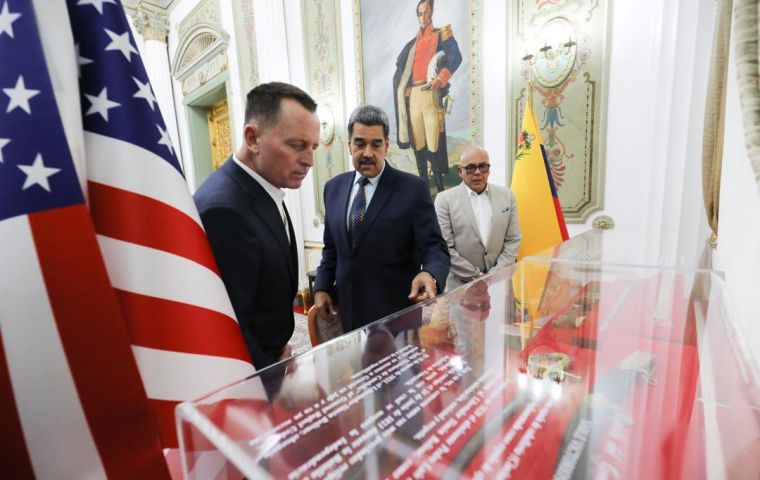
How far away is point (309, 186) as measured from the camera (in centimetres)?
502

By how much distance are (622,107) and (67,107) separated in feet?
9.41

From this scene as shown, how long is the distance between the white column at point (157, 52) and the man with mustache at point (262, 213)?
6.57 meters

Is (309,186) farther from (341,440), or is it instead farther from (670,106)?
(341,440)

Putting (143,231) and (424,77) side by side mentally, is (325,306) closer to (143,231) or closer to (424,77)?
(143,231)

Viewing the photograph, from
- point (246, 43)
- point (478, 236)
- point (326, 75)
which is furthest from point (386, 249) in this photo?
point (246, 43)

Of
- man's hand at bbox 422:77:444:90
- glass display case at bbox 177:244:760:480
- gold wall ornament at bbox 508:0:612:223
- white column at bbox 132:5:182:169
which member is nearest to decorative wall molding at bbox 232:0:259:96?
white column at bbox 132:5:182:169

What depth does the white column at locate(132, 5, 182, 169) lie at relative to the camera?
6.61 meters

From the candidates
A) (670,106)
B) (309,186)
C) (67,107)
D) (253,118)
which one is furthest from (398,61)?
(67,107)

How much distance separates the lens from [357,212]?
1.80 m

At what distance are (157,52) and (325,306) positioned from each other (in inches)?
286

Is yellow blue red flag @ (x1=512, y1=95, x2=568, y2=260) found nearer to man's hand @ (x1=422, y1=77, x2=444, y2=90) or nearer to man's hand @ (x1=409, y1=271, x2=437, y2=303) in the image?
man's hand @ (x1=422, y1=77, x2=444, y2=90)

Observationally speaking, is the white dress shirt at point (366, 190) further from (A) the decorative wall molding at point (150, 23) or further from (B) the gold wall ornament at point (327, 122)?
(A) the decorative wall molding at point (150, 23)

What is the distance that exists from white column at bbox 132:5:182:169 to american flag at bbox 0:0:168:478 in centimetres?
694

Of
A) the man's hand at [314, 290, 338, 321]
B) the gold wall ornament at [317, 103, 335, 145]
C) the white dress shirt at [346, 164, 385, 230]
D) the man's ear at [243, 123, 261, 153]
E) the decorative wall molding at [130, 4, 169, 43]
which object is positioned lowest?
the man's hand at [314, 290, 338, 321]
